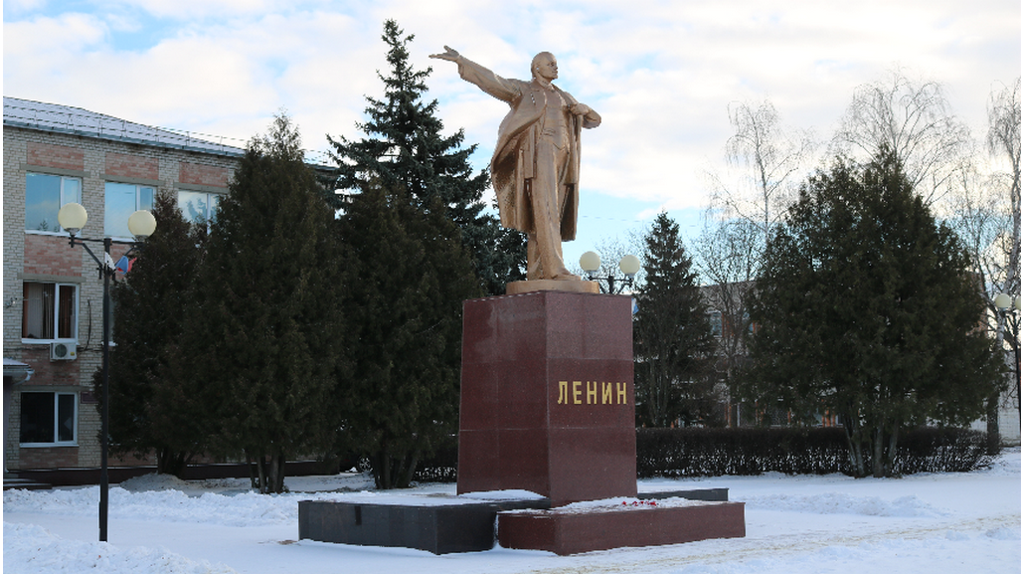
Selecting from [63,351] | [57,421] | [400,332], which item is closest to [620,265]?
[400,332]

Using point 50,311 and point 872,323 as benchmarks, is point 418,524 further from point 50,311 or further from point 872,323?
point 50,311

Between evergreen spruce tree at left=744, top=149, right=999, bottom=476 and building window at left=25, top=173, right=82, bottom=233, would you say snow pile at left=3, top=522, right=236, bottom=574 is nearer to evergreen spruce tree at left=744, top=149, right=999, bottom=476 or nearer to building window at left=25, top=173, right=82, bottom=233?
evergreen spruce tree at left=744, top=149, right=999, bottom=476

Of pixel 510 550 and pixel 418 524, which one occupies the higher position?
pixel 418 524

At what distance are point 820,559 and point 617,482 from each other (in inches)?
94.2

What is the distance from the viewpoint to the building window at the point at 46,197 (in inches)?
1070

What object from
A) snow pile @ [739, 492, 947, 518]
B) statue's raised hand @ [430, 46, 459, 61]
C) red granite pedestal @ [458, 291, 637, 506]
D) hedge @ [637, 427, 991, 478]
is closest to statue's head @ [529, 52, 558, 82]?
statue's raised hand @ [430, 46, 459, 61]

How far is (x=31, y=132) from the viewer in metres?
27.1

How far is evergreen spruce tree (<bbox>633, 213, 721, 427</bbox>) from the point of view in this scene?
34844mm

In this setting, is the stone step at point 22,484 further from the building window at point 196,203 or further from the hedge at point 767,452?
the hedge at point 767,452

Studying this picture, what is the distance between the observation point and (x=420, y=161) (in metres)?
28.2

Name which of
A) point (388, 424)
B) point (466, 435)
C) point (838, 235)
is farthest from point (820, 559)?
point (838, 235)

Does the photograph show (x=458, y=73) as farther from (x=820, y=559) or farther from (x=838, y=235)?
(x=838, y=235)

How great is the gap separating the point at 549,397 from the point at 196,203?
2135cm

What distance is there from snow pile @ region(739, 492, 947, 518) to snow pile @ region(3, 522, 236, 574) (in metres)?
9.08
